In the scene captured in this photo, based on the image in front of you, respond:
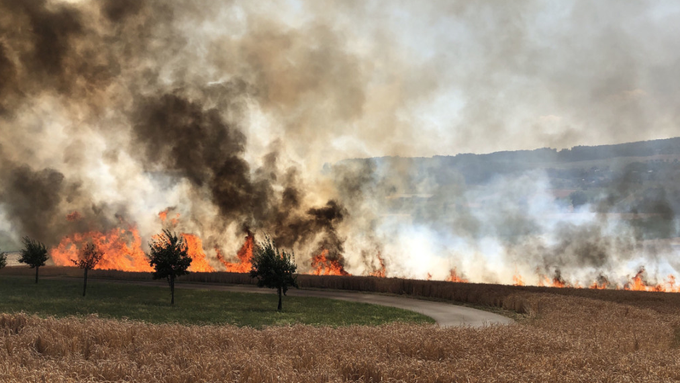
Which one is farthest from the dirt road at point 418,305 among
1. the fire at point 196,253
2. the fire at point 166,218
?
the fire at point 166,218

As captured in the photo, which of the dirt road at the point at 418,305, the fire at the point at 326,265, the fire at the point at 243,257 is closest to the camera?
the dirt road at the point at 418,305

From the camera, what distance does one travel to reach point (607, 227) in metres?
70.6

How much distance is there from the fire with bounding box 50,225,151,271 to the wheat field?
53.6 meters

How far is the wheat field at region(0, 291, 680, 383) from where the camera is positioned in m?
9.88

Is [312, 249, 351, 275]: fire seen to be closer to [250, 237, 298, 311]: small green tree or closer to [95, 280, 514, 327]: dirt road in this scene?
[95, 280, 514, 327]: dirt road

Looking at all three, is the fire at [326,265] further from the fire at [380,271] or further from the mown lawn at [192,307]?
the mown lawn at [192,307]

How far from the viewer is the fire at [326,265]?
63000 millimetres

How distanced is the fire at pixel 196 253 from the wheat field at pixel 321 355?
46984 mm

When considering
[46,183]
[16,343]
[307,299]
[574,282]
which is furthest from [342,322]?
[46,183]

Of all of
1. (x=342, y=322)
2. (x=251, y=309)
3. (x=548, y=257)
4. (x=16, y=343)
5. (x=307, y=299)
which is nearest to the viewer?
(x=16, y=343)

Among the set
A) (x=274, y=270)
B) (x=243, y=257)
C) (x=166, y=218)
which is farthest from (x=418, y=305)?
(x=166, y=218)

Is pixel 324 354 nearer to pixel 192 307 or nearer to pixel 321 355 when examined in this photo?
pixel 321 355

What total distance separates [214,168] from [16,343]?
62545 mm

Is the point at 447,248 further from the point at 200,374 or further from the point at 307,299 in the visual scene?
the point at 200,374
